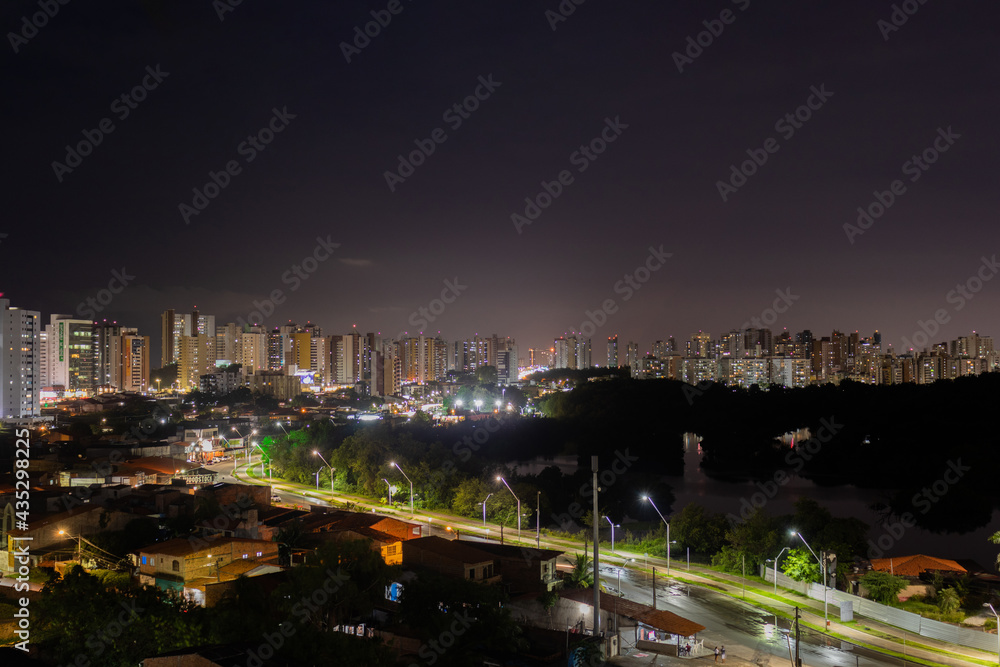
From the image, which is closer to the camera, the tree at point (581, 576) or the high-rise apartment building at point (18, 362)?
the tree at point (581, 576)

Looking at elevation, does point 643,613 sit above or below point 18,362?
below

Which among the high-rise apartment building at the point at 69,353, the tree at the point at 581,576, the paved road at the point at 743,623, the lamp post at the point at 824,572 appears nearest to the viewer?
the paved road at the point at 743,623

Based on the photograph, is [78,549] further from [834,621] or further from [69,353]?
[69,353]

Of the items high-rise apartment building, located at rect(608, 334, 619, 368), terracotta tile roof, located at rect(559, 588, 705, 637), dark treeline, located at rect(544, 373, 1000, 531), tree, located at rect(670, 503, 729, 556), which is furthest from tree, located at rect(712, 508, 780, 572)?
high-rise apartment building, located at rect(608, 334, 619, 368)

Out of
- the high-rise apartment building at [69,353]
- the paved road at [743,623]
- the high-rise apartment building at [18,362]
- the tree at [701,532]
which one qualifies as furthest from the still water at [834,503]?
the high-rise apartment building at [69,353]

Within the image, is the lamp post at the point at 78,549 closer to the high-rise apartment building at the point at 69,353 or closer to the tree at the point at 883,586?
the tree at the point at 883,586

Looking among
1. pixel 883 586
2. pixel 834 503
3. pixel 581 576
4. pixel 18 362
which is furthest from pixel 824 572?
pixel 18 362

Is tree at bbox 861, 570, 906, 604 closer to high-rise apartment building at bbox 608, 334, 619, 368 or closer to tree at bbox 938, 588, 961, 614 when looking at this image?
tree at bbox 938, 588, 961, 614
